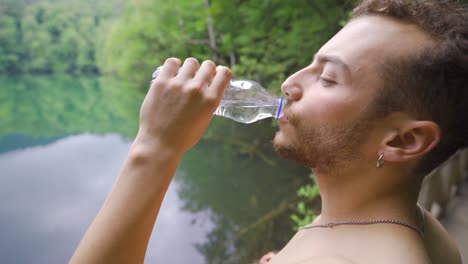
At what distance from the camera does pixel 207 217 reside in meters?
4.34

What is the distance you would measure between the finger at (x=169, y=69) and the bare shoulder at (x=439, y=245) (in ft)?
2.62

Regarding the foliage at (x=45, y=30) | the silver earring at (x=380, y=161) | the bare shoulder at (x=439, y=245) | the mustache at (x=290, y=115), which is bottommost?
the foliage at (x=45, y=30)

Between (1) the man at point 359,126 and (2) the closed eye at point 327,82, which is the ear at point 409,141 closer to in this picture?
(1) the man at point 359,126

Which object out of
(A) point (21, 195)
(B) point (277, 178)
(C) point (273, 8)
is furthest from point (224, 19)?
(A) point (21, 195)

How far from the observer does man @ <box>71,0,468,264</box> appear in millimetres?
714

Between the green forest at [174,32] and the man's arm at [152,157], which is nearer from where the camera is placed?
the man's arm at [152,157]

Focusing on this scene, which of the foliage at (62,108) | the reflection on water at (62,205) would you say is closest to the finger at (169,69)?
the reflection on water at (62,205)

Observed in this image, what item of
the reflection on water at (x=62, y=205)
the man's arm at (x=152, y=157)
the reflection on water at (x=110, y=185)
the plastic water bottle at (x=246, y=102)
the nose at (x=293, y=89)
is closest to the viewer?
the man's arm at (x=152, y=157)

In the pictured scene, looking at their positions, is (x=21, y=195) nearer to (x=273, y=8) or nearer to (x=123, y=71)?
(x=273, y=8)

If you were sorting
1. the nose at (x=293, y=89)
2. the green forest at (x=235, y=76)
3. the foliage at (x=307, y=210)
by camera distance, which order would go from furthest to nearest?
the green forest at (x=235, y=76), the foliage at (x=307, y=210), the nose at (x=293, y=89)

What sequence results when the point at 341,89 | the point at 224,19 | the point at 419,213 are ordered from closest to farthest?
the point at 341,89 → the point at 419,213 → the point at 224,19

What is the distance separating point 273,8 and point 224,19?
2.05 metres

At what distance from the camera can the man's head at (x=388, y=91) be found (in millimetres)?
808

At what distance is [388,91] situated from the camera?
0.82m
